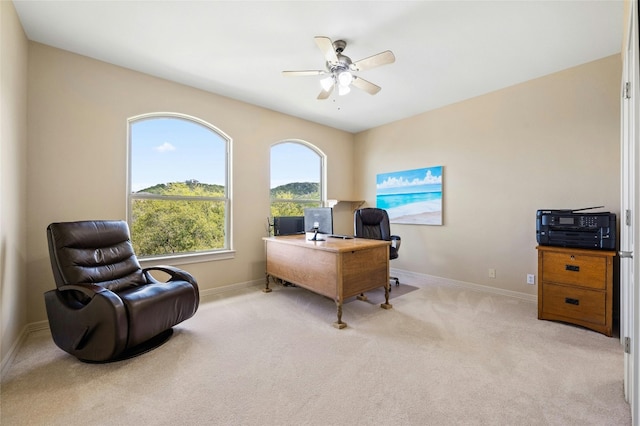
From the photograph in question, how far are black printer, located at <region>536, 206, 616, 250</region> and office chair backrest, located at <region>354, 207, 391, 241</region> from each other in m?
1.81

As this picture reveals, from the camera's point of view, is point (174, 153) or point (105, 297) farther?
point (174, 153)

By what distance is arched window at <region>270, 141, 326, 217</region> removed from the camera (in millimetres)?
4457

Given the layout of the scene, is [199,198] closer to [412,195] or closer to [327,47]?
[327,47]

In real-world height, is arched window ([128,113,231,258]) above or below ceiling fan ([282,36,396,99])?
below

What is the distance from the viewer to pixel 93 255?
2408mm

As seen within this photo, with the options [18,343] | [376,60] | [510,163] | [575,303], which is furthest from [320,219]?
[18,343]

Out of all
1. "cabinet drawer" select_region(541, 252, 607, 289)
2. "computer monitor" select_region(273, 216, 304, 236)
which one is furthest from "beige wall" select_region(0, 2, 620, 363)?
"cabinet drawer" select_region(541, 252, 607, 289)

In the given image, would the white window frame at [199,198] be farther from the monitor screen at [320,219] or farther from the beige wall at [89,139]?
the monitor screen at [320,219]

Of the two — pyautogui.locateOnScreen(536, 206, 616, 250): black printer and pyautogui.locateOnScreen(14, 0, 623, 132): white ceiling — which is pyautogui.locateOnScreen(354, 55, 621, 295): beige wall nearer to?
pyautogui.locateOnScreen(14, 0, 623, 132): white ceiling

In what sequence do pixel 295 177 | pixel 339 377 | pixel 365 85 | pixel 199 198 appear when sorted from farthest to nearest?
pixel 295 177 < pixel 199 198 < pixel 365 85 < pixel 339 377

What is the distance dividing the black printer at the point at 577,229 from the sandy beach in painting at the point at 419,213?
1441mm

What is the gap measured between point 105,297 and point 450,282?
13.3 ft

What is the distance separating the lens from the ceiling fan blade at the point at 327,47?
2102 mm

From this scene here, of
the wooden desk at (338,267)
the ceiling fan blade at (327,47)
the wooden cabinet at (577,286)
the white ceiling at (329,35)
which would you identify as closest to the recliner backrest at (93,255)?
the wooden desk at (338,267)
